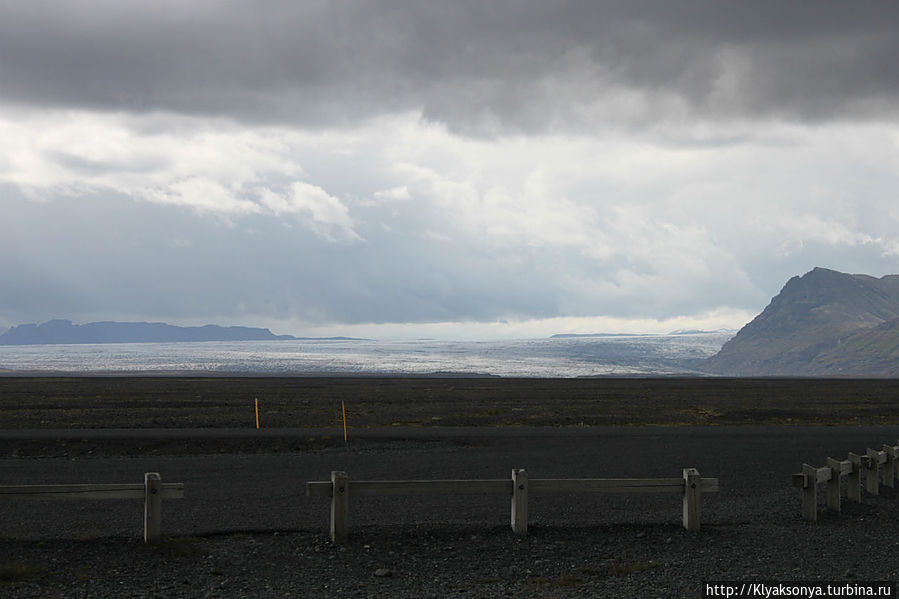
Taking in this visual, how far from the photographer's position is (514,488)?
38.8 ft

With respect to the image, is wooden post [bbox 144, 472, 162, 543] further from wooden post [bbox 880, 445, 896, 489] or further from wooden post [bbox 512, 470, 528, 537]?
wooden post [bbox 880, 445, 896, 489]

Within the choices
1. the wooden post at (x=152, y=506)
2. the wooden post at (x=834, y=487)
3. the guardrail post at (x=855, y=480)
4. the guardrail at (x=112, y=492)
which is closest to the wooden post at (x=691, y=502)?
the wooden post at (x=834, y=487)

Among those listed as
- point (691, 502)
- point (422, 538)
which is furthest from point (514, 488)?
point (691, 502)

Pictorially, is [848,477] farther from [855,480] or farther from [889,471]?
[889,471]

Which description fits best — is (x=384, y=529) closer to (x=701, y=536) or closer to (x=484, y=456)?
(x=701, y=536)

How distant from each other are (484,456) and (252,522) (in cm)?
1013

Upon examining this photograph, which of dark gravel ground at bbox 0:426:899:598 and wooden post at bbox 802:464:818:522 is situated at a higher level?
wooden post at bbox 802:464:818:522

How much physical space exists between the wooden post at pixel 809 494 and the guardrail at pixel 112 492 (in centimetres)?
929

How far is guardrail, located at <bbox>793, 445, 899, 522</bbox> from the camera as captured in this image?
520 inches

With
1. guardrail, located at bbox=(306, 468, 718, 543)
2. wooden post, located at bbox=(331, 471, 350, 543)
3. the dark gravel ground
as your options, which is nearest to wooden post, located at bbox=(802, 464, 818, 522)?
the dark gravel ground

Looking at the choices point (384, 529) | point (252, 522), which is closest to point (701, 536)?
point (384, 529)

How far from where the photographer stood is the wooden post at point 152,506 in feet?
36.3

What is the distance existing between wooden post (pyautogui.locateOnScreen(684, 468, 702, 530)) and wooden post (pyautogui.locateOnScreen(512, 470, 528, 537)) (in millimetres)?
2363

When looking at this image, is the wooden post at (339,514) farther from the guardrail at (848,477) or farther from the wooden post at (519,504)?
the guardrail at (848,477)
